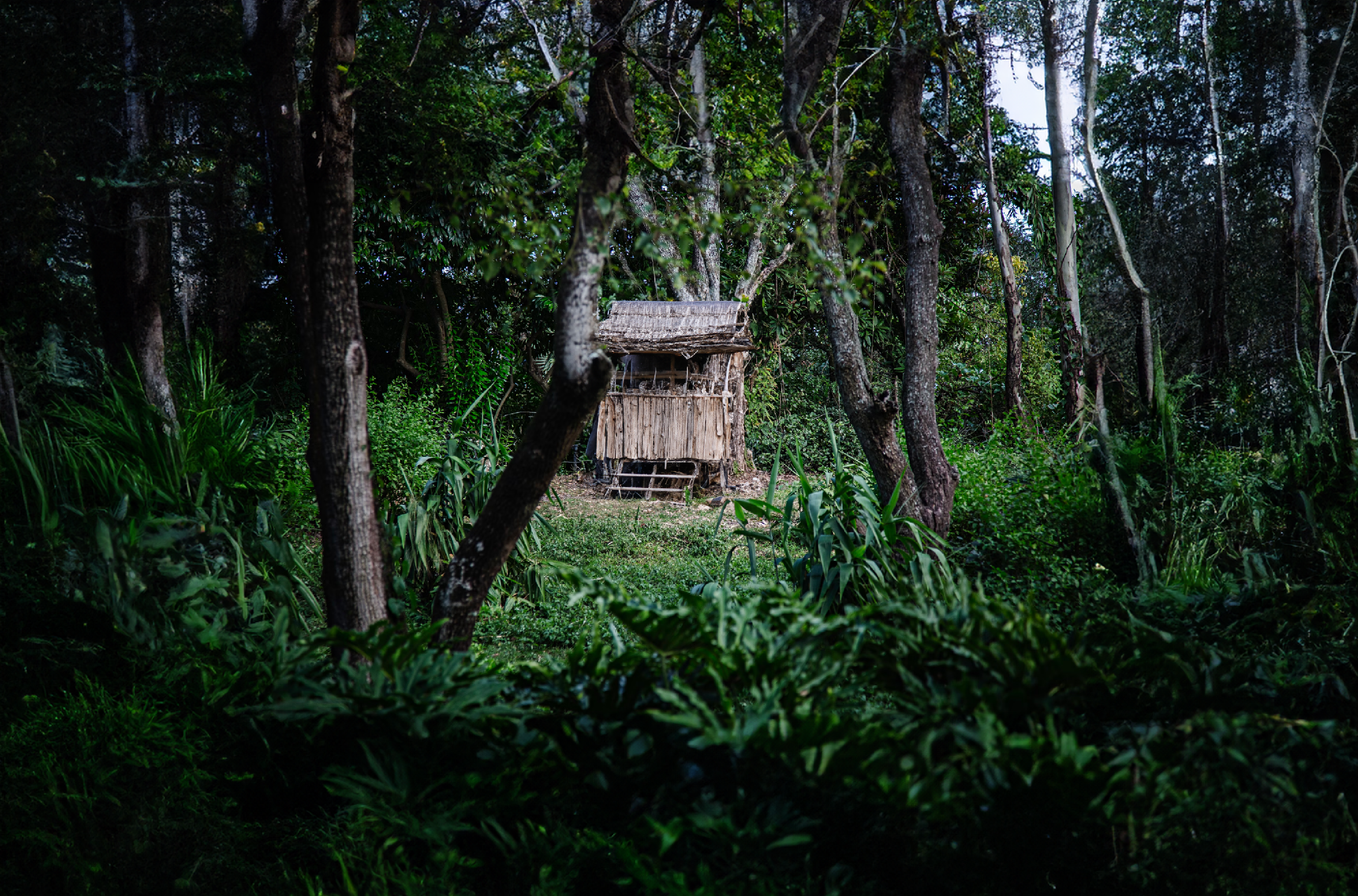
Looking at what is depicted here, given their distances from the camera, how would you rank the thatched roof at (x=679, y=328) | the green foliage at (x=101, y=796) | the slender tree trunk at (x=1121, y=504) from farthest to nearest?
1. the thatched roof at (x=679, y=328)
2. the slender tree trunk at (x=1121, y=504)
3. the green foliage at (x=101, y=796)

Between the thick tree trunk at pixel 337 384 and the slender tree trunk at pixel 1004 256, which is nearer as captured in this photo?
the thick tree trunk at pixel 337 384

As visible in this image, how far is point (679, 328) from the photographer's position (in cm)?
1023

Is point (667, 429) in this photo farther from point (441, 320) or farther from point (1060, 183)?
point (1060, 183)

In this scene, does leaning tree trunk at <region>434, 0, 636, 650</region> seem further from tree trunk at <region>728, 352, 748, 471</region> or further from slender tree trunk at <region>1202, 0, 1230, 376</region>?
slender tree trunk at <region>1202, 0, 1230, 376</region>

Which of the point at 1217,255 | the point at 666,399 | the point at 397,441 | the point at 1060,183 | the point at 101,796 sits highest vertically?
the point at 1217,255

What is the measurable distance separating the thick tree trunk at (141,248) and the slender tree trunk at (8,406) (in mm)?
2889

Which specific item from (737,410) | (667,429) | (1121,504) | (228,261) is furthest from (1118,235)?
(228,261)

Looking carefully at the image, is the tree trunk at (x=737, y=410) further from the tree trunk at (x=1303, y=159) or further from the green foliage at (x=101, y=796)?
the green foliage at (x=101, y=796)

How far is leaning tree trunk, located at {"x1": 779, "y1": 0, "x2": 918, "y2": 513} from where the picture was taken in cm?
450

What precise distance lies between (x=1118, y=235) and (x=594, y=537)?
4.67 meters

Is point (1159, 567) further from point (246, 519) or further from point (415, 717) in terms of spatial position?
point (246, 519)

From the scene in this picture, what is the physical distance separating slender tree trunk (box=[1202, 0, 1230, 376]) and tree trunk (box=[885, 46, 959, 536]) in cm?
636

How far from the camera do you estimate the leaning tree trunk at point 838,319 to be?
4.50 m

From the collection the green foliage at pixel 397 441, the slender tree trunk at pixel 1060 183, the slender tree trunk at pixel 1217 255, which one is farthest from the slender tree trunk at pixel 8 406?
the slender tree trunk at pixel 1217 255
